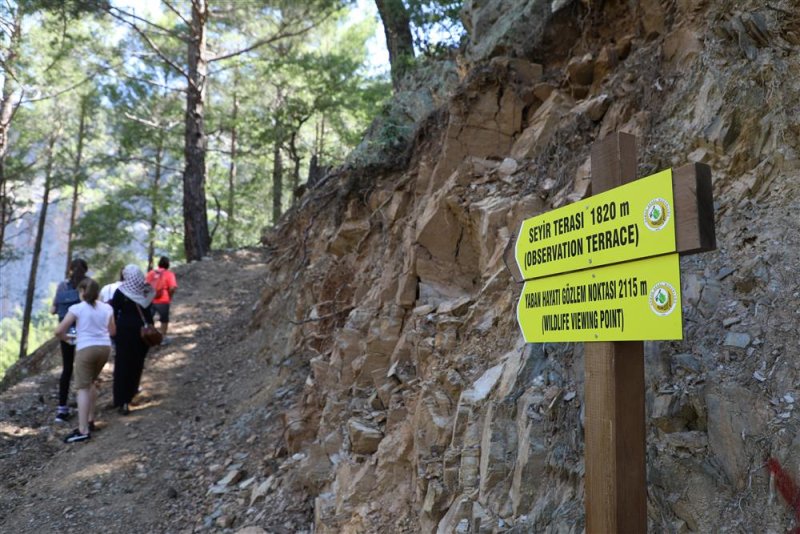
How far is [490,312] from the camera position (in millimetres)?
4320

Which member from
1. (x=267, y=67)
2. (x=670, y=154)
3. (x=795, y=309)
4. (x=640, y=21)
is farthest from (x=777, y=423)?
(x=267, y=67)

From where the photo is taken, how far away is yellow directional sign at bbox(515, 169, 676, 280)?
207cm

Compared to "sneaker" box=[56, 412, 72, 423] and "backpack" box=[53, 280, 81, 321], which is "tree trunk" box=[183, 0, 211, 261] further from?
"sneaker" box=[56, 412, 72, 423]

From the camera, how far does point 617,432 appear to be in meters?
2.25

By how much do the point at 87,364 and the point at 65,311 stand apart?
5.19 ft

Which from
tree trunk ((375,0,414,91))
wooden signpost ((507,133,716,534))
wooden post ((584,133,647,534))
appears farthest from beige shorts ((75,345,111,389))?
wooden post ((584,133,647,534))

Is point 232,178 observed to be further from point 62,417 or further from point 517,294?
point 517,294

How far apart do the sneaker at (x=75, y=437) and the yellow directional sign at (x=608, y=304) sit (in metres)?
5.97

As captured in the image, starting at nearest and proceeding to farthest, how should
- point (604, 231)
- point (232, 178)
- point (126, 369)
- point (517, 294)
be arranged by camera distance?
point (604, 231) < point (517, 294) < point (126, 369) < point (232, 178)

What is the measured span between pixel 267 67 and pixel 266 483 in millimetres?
13675

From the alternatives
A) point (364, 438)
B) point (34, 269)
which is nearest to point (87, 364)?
point (364, 438)

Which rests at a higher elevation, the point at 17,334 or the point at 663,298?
the point at 17,334

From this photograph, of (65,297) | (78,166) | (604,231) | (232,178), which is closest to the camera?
(604,231)

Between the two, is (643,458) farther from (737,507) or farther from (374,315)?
(374,315)
